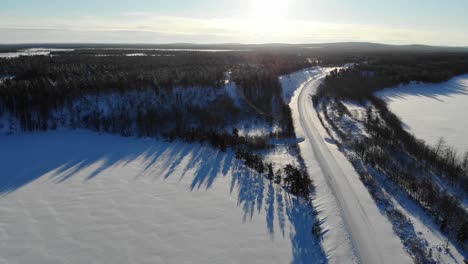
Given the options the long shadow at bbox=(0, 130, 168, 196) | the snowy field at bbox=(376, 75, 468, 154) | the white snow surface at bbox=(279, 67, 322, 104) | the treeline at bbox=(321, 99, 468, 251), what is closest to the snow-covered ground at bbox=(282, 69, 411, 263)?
the treeline at bbox=(321, 99, 468, 251)

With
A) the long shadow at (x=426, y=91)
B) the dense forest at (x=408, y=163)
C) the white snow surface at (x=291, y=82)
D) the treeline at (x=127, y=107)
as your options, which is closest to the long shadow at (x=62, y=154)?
the treeline at (x=127, y=107)

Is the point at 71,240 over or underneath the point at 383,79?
underneath

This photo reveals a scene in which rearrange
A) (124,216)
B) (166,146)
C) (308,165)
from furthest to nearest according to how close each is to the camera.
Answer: (166,146) → (308,165) → (124,216)

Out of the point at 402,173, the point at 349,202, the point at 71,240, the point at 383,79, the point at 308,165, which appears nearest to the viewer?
the point at 71,240

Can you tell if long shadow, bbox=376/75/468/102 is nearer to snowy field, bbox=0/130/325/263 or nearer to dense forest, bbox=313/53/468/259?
dense forest, bbox=313/53/468/259

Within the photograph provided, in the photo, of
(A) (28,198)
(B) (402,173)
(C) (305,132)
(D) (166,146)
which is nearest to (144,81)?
(D) (166,146)

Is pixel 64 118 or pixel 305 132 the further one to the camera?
pixel 64 118

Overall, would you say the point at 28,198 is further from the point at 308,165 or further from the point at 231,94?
the point at 231,94
